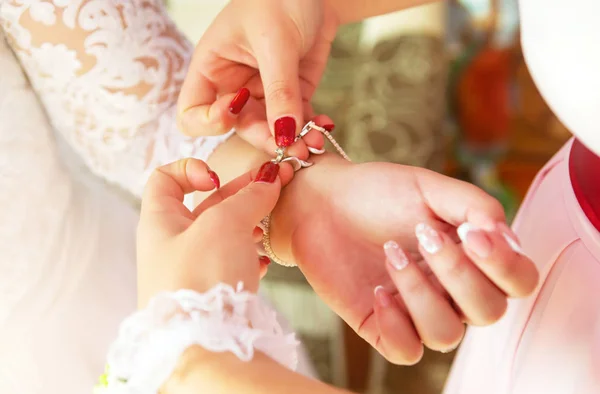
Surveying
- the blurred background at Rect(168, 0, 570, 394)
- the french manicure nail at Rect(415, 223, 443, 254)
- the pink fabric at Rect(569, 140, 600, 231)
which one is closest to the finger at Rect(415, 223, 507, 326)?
the french manicure nail at Rect(415, 223, 443, 254)

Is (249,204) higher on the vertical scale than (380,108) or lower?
higher

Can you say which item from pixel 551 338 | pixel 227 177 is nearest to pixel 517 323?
pixel 551 338

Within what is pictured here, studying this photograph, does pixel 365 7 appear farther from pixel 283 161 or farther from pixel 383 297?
pixel 383 297

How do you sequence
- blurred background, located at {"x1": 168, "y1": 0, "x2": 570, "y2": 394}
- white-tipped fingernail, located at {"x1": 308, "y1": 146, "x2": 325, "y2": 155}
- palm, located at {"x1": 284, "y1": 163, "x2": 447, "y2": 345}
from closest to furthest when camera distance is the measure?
palm, located at {"x1": 284, "y1": 163, "x2": 447, "y2": 345} < white-tipped fingernail, located at {"x1": 308, "y1": 146, "x2": 325, "y2": 155} < blurred background, located at {"x1": 168, "y1": 0, "x2": 570, "y2": 394}

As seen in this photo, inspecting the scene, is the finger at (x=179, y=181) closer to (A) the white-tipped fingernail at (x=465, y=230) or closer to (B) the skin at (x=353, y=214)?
(B) the skin at (x=353, y=214)

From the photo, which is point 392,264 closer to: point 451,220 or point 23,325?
point 451,220

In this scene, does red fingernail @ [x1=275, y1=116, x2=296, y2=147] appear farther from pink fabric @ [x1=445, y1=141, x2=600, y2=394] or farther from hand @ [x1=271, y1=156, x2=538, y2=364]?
pink fabric @ [x1=445, y1=141, x2=600, y2=394]

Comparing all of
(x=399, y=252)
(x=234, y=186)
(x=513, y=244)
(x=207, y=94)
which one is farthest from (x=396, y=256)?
(x=207, y=94)
